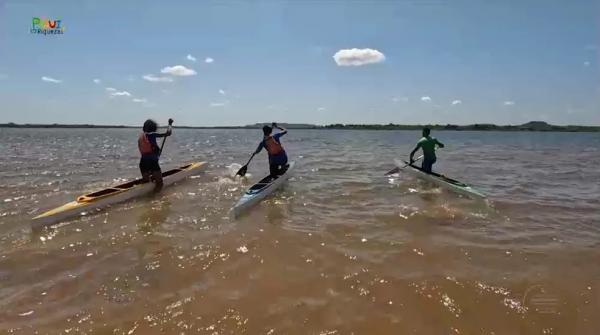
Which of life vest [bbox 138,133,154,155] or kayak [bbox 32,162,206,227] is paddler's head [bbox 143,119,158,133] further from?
kayak [bbox 32,162,206,227]

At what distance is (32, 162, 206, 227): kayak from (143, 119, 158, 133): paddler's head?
5.86 feet

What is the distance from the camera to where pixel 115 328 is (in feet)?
14.1

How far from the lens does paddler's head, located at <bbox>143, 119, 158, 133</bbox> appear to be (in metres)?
11.7

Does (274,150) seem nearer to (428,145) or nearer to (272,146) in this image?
(272,146)

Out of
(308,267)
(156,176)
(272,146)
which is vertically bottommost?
(308,267)

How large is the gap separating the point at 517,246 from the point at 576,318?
2599 mm

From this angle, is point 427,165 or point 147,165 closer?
point 147,165

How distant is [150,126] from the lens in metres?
11.8

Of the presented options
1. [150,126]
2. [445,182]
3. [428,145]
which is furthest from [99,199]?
[428,145]

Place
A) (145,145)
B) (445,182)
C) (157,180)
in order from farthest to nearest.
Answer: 1. (157,180)
2. (445,182)
3. (145,145)

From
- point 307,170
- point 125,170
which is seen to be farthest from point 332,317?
point 125,170

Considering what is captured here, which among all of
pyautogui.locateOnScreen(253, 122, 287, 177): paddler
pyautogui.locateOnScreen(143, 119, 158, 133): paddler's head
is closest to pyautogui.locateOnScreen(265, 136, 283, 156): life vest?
pyautogui.locateOnScreen(253, 122, 287, 177): paddler

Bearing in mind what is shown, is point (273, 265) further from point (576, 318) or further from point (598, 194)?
point (598, 194)

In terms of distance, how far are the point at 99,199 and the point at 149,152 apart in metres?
2.65
